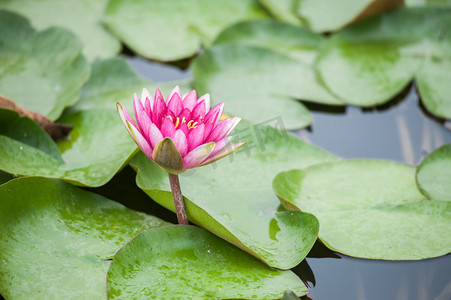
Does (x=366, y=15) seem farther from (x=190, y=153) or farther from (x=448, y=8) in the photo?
(x=190, y=153)

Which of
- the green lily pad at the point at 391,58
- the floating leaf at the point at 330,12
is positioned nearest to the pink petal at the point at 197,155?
the green lily pad at the point at 391,58

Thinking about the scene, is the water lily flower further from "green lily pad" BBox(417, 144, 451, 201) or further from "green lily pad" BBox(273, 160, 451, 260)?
"green lily pad" BBox(417, 144, 451, 201)

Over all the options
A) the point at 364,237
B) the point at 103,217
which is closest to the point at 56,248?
the point at 103,217

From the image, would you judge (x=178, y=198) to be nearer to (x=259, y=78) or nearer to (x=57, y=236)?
(x=57, y=236)

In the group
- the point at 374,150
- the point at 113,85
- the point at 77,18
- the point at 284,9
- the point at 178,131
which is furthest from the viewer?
the point at 284,9

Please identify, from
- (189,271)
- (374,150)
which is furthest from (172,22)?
(189,271)

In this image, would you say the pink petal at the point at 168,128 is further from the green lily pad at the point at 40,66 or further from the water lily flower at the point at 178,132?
the green lily pad at the point at 40,66
